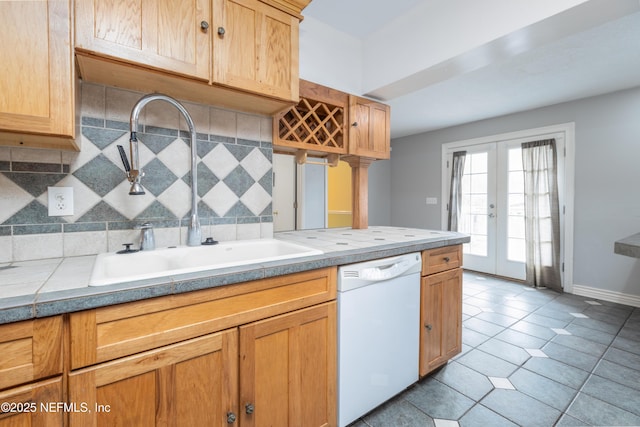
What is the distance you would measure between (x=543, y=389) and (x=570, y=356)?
60 centimetres

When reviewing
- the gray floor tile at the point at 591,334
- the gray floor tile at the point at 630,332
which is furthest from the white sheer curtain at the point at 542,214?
the gray floor tile at the point at 591,334

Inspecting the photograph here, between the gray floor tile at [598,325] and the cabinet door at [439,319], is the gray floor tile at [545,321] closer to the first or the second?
the gray floor tile at [598,325]

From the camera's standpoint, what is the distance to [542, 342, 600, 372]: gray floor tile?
192 cm

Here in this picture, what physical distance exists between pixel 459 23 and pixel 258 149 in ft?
4.87

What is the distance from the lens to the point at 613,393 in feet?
5.36

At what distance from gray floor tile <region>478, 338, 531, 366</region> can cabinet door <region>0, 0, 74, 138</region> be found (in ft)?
9.13

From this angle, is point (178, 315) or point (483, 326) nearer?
point (178, 315)

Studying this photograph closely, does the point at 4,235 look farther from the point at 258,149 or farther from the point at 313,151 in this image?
the point at 313,151

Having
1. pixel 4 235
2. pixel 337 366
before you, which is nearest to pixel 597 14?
pixel 337 366

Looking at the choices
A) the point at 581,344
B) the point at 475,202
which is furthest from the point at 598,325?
the point at 475,202

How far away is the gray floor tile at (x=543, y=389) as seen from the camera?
1.58 metres

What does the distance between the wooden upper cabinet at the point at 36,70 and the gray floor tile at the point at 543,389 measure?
2.59 m

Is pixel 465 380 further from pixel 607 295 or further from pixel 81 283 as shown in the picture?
pixel 607 295

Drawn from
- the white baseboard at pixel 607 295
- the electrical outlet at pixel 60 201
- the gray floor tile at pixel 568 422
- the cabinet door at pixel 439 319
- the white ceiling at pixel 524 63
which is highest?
the white ceiling at pixel 524 63
